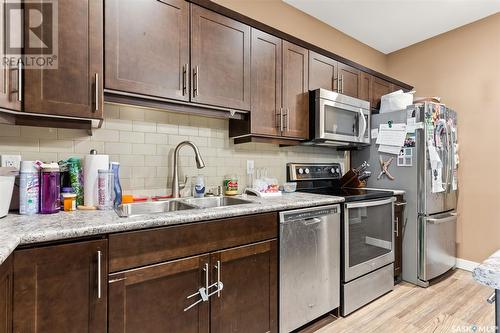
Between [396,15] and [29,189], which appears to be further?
[396,15]

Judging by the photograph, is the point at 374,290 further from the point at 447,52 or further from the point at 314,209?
the point at 447,52

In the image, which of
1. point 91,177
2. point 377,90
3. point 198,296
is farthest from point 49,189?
point 377,90

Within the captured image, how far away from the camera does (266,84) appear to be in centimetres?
207

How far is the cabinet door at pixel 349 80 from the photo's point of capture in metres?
2.59

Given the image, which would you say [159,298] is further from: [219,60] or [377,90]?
[377,90]

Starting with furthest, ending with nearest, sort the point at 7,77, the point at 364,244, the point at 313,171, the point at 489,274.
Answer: the point at 313,171 < the point at 364,244 < the point at 7,77 < the point at 489,274

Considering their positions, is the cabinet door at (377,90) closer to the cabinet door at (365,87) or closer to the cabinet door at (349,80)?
the cabinet door at (365,87)

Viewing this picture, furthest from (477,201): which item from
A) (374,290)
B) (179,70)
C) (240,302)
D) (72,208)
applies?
(72,208)

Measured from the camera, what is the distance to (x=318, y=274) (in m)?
1.85

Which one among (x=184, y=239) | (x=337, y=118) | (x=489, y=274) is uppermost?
(x=337, y=118)

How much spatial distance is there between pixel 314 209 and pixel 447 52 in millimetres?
2792

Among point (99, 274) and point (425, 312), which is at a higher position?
point (99, 274)

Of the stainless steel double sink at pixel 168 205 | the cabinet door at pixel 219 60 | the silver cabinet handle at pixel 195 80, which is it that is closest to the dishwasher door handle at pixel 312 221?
the stainless steel double sink at pixel 168 205

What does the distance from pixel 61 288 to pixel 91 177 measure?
2.12ft
